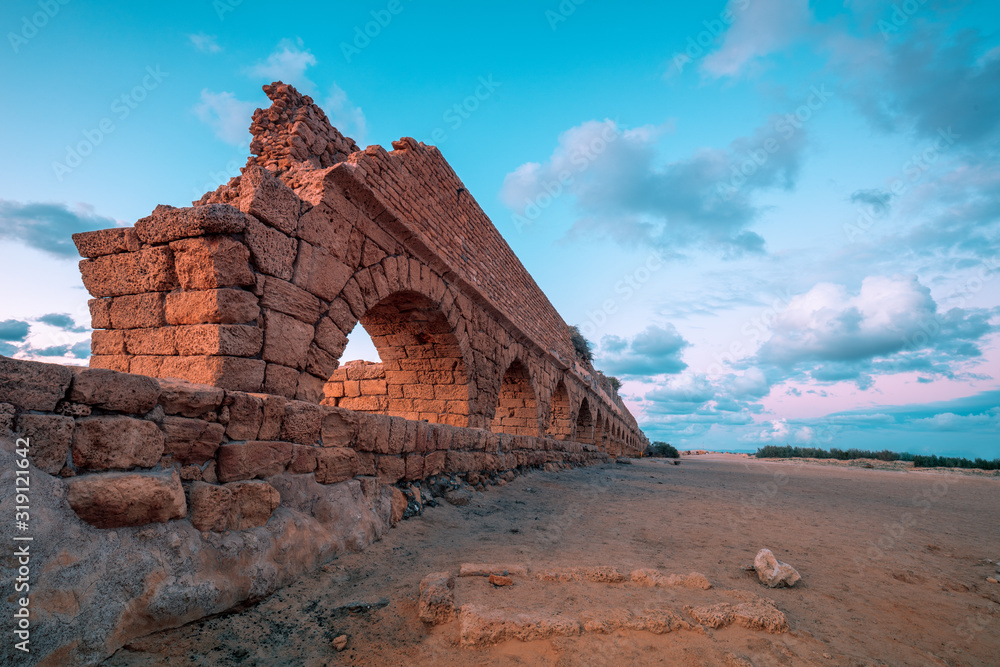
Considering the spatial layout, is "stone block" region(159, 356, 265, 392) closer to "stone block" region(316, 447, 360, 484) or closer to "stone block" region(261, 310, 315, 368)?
"stone block" region(261, 310, 315, 368)

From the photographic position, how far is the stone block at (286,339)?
12.7 feet

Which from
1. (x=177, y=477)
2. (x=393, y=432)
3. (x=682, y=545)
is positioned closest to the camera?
(x=177, y=477)

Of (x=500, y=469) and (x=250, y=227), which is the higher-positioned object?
(x=250, y=227)

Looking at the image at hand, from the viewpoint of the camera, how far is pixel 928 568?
10.1 ft

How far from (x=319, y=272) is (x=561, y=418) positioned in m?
11.8

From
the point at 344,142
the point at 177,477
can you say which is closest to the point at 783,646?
Result: the point at 177,477

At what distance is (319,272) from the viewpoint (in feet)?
14.8

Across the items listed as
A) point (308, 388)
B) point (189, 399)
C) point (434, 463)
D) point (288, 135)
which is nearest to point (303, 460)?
point (189, 399)

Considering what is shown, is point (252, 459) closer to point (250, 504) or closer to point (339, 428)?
point (250, 504)

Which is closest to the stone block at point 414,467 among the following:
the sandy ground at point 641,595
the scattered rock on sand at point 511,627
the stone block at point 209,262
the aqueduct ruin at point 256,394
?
the aqueduct ruin at point 256,394

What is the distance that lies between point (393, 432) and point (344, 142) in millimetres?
4884

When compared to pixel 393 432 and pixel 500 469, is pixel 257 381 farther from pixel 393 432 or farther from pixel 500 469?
pixel 500 469

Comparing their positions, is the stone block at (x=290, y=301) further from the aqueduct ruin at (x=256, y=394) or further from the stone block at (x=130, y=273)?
the stone block at (x=130, y=273)

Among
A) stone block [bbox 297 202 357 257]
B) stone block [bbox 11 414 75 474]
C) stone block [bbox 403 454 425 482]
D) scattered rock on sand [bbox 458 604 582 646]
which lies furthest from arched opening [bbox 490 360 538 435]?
stone block [bbox 11 414 75 474]
